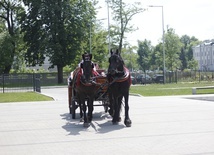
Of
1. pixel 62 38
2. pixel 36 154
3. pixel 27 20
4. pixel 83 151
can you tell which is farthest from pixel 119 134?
pixel 27 20

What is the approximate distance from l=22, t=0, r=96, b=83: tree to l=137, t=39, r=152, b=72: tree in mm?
77102

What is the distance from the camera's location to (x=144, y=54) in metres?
139

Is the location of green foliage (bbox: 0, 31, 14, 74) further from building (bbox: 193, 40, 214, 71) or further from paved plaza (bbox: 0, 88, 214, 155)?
building (bbox: 193, 40, 214, 71)

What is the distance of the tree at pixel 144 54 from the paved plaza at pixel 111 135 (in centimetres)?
11635

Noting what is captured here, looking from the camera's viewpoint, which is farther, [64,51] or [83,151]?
[64,51]

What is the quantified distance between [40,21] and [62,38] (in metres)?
4.04

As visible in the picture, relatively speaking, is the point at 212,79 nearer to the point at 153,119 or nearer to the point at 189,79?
the point at 189,79

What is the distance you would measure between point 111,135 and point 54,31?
43.1m

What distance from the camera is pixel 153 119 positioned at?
13508mm

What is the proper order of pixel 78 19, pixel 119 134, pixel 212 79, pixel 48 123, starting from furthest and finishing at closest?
pixel 78 19
pixel 212 79
pixel 48 123
pixel 119 134

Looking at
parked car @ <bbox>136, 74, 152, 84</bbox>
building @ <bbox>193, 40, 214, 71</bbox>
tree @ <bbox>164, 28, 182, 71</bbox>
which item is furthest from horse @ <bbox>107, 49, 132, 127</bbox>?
building @ <bbox>193, 40, 214, 71</bbox>

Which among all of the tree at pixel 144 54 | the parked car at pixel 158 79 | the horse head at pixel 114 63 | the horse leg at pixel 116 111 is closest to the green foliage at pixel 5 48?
the parked car at pixel 158 79

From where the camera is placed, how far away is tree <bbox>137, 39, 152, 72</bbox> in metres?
132

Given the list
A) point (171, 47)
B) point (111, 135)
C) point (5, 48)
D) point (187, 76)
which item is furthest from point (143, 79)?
point (111, 135)
